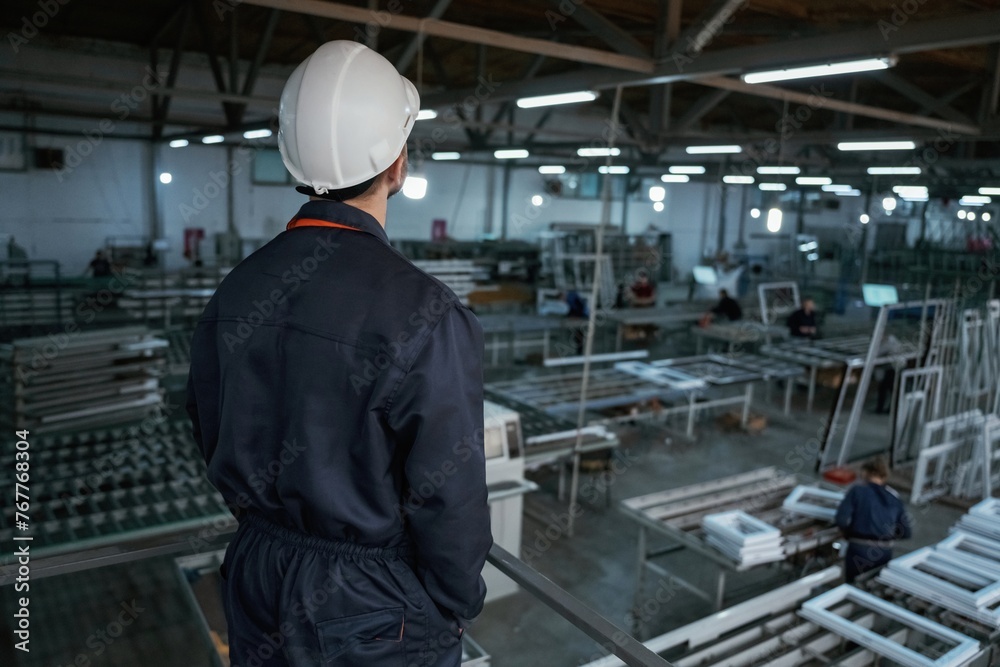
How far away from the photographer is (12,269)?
12.1 metres

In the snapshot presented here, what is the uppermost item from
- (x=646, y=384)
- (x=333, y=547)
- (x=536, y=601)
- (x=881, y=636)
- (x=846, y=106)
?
(x=846, y=106)

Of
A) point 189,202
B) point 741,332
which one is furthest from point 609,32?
point 189,202

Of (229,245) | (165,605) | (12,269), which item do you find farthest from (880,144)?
(12,269)

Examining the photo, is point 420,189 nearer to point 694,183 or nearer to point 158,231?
point 158,231

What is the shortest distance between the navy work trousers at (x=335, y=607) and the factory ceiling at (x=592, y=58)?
3.85 meters

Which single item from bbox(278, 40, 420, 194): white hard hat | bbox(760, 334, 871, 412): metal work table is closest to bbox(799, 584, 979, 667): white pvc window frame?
bbox(278, 40, 420, 194): white hard hat

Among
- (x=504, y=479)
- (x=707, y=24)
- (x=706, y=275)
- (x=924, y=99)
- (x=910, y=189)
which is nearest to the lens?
(x=707, y=24)

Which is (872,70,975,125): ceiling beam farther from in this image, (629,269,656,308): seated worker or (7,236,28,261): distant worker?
(7,236,28,261): distant worker

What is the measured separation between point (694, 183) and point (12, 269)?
19.5 metres

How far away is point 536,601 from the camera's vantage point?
18.7 ft

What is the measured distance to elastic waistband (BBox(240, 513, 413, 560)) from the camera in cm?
137

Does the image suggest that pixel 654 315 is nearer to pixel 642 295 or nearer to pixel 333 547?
pixel 642 295

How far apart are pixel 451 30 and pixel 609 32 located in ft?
4.41

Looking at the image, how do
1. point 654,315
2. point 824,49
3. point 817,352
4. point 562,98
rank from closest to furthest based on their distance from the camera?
point 824,49 → point 562,98 → point 817,352 → point 654,315
